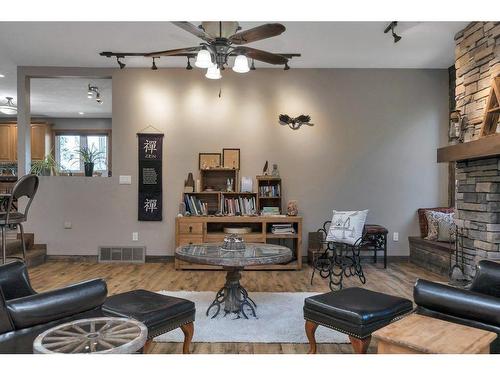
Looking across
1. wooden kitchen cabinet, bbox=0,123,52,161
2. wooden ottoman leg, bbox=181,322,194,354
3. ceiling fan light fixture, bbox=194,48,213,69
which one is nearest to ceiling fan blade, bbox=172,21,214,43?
ceiling fan light fixture, bbox=194,48,213,69

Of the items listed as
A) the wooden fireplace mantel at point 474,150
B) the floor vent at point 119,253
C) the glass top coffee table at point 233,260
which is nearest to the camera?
the glass top coffee table at point 233,260

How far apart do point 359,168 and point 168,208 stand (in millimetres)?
2983

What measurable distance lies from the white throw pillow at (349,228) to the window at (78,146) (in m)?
7.06

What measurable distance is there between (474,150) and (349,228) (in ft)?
5.27

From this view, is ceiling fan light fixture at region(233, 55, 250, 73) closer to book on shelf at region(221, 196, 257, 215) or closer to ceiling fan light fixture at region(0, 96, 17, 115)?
book on shelf at region(221, 196, 257, 215)

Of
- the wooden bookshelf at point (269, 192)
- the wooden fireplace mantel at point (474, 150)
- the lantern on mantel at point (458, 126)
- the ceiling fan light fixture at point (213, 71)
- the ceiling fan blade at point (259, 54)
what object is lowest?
the wooden bookshelf at point (269, 192)

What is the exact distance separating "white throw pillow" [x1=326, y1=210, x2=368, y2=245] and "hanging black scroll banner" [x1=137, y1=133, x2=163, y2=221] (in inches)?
104

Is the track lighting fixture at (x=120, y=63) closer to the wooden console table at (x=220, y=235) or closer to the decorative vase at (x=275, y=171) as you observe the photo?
the wooden console table at (x=220, y=235)

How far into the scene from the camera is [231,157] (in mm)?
5953

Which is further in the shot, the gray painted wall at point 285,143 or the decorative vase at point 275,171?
the gray painted wall at point 285,143

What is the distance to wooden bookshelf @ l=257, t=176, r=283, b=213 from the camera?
5746mm

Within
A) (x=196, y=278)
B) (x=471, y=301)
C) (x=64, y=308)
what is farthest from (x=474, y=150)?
(x=64, y=308)

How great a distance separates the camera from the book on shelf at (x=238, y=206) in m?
5.73

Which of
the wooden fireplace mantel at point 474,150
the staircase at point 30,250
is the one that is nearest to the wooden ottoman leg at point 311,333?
the wooden fireplace mantel at point 474,150
